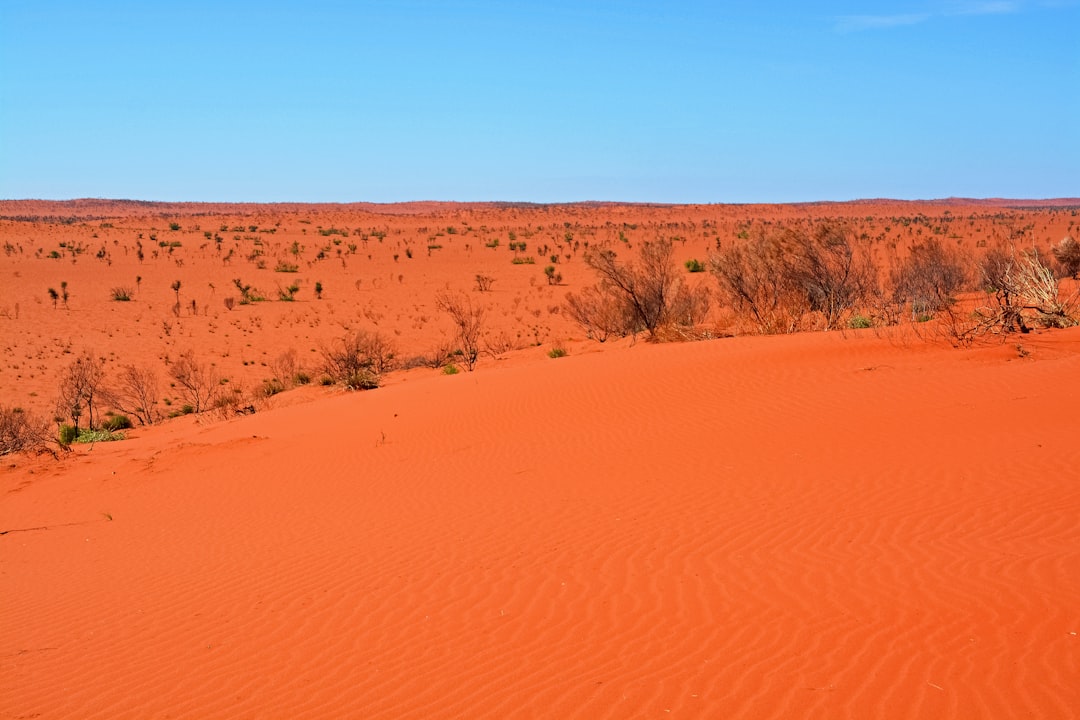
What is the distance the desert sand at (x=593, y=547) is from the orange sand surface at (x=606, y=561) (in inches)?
1.2

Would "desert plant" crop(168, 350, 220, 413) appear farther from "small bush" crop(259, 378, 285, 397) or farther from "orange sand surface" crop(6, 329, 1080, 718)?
"orange sand surface" crop(6, 329, 1080, 718)

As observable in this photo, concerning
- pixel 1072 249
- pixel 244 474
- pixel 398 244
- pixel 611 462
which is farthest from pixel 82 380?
pixel 398 244

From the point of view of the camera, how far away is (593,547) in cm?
742

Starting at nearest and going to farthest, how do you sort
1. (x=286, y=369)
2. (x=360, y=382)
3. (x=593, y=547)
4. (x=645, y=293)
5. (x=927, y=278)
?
(x=593, y=547) < (x=360, y=382) < (x=645, y=293) < (x=927, y=278) < (x=286, y=369)

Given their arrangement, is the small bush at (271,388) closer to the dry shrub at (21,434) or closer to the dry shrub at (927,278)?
the dry shrub at (21,434)

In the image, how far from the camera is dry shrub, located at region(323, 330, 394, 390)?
67.1 ft

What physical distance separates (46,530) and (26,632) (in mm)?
4223

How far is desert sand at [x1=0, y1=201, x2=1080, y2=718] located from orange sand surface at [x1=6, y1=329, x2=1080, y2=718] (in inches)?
1.2

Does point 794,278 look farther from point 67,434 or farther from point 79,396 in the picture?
point 79,396

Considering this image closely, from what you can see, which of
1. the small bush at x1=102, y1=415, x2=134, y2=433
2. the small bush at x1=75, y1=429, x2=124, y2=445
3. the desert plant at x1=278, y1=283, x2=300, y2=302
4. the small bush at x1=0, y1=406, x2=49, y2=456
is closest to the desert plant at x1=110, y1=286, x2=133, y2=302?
the desert plant at x1=278, y1=283, x2=300, y2=302

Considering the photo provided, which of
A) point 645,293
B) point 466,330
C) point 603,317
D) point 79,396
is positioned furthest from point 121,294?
point 645,293

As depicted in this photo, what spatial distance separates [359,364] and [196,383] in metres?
4.16

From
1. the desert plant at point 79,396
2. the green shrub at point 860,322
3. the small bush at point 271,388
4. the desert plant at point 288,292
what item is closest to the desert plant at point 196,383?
the small bush at point 271,388

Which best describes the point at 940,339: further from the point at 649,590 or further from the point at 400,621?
the point at 400,621
